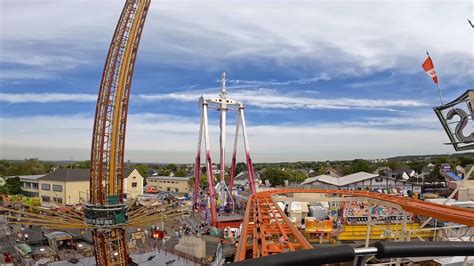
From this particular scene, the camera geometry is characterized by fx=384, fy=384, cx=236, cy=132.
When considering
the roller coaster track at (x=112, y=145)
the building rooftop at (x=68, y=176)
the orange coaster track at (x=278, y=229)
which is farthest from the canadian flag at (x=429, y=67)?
the building rooftop at (x=68, y=176)

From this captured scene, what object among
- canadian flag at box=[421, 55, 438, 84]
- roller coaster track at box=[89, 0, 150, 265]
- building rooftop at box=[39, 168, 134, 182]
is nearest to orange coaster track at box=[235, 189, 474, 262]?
canadian flag at box=[421, 55, 438, 84]

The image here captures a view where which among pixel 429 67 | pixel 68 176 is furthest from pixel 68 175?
pixel 429 67

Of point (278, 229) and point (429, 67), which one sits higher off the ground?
point (429, 67)

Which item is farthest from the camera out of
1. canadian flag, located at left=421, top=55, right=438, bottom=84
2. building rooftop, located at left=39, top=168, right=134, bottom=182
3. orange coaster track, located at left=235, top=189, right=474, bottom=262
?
building rooftop, located at left=39, top=168, right=134, bottom=182

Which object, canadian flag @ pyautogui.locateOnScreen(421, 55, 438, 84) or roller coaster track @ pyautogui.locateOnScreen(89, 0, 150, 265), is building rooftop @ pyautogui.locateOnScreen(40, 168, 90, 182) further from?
canadian flag @ pyautogui.locateOnScreen(421, 55, 438, 84)

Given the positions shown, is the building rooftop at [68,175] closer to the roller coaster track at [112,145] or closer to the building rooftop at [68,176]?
the building rooftop at [68,176]

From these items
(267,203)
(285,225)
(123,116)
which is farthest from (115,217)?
(285,225)

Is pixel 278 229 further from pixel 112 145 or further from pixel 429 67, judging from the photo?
pixel 112 145

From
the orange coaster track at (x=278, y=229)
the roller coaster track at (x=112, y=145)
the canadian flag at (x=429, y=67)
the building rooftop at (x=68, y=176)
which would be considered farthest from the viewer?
the building rooftop at (x=68, y=176)

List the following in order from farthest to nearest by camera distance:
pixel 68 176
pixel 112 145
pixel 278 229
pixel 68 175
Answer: pixel 68 175 < pixel 68 176 < pixel 112 145 < pixel 278 229

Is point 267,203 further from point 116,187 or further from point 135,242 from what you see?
point 135,242

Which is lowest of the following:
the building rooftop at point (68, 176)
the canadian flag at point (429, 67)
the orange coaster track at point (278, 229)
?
the building rooftop at point (68, 176)
